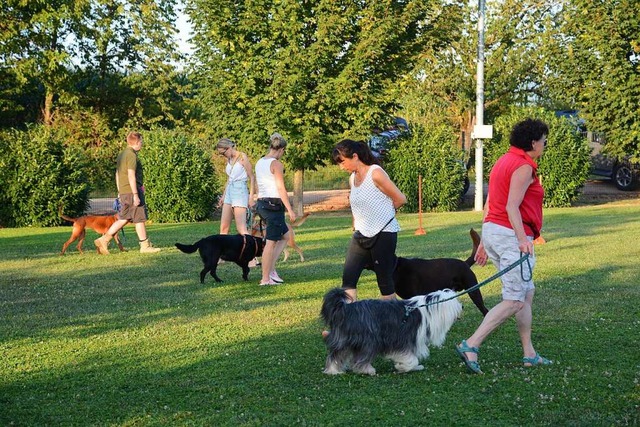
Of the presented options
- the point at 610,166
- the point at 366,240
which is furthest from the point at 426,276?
the point at 610,166

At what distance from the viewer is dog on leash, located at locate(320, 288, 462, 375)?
585 centimetres

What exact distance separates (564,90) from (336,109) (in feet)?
26.6

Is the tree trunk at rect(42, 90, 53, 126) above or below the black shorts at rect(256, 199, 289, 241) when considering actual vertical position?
above

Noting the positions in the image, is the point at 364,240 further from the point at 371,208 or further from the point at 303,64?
the point at 303,64

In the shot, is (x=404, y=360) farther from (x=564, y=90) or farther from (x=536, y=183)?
(x=564, y=90)

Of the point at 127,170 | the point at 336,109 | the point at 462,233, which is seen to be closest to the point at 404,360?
the point at 127,170

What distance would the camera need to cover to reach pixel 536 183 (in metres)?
5.94

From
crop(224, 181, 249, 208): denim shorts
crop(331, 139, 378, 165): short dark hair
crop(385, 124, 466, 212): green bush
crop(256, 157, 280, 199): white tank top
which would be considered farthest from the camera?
crop(385, 124, 466, 212): green bush

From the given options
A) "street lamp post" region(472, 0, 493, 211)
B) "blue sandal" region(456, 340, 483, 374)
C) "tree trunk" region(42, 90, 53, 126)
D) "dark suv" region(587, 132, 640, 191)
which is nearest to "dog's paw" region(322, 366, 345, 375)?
"blue sandal" region(456, 340, 483, 374)

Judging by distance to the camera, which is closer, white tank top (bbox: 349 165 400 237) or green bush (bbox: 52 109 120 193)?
white tank top (bbox: 349 165 400 237)

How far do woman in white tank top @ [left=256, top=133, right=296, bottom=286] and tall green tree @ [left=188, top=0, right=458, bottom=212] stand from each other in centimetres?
1204

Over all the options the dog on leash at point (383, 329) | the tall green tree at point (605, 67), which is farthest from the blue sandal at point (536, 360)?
the tall green tree at point (605, 67)

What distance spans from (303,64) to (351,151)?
1554 cm

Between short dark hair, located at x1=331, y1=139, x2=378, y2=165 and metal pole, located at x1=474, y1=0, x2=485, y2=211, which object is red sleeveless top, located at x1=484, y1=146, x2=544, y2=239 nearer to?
short dark hair, located at x1=331, y1=139, x2=378, y2=165
